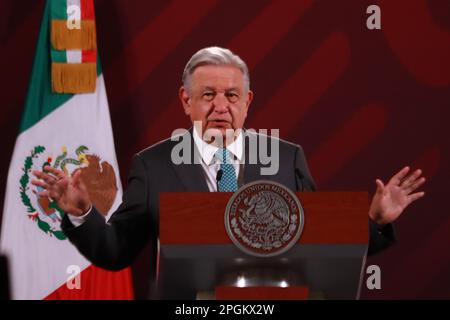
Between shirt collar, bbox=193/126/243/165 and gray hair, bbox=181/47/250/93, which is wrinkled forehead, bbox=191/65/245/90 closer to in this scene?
gray hair, bbox=181/47/250/93

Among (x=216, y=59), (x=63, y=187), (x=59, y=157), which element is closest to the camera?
(x=63, y=187)

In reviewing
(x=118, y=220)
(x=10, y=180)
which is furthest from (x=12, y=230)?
(x=118, y=220)

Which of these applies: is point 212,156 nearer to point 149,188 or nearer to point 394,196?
point 149,188

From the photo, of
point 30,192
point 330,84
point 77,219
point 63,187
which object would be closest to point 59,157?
point 30,192

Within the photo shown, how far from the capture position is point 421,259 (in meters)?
4.44

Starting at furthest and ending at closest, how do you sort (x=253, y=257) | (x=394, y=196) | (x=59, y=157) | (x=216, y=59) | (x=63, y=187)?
(x=59, y=157) → (x=216, y=59) → (x=394, y=196) → (x=63, y=187) → (x=253, y=257)

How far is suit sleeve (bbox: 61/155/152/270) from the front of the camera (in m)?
2.40

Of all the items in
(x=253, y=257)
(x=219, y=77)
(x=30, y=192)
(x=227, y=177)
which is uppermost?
(x=30, y=192)

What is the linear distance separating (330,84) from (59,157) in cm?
158

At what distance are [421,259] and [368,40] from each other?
1296 millimetres

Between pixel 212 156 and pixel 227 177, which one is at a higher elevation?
pixel 212 156

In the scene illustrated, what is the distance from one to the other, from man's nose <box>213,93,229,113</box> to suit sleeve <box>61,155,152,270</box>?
320mm

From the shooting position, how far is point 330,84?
4.41 meters

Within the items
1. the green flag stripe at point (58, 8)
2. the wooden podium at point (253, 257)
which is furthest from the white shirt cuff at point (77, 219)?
the green flag stripe at point (58, 8)
